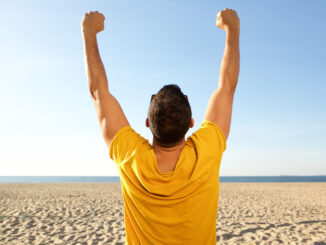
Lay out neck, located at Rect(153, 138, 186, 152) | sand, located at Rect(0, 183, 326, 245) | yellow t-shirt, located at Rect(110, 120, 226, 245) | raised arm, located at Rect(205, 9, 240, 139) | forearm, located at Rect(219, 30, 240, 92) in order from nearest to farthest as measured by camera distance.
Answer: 1. yellow t-shirt, located at Rect(110, 120, 226, 245)
2. neck, located at Rect(153, 138, 186, 152)
3. raised arm, located at Rect(205, 9, 240, 139)
4. forearm, located at Rect(219, 30, 240, 92)
5. sand, located at Rect(0, 183, 326, 245)

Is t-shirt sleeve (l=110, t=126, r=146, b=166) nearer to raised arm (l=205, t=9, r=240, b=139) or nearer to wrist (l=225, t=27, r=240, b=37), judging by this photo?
raised arm (l=205, t=9, r=240, b=139)

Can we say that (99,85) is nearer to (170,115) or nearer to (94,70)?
(94,70)

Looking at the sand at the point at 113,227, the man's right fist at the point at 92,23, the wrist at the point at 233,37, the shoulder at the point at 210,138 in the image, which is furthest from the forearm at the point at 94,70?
the sand at the point at 113,227

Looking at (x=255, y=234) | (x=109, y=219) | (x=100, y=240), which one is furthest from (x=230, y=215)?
(x=100, y=240)

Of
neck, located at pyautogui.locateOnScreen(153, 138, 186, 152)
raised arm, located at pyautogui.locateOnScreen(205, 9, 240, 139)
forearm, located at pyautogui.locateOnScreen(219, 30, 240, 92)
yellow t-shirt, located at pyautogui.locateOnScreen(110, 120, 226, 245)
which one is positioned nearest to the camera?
Result: yellow t-shirt, located at pyautogui.locateOnScreen(110, 120, 226, 245)

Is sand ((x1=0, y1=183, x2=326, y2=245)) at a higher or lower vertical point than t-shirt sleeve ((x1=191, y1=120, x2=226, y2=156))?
lower

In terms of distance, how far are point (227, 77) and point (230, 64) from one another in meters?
0.09

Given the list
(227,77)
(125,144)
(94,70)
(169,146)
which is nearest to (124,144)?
(125,144)

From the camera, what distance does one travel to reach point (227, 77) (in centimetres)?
144

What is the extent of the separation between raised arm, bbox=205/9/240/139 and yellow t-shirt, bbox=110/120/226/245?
153 mm

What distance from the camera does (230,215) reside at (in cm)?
1003

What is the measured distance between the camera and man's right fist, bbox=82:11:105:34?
1561mm

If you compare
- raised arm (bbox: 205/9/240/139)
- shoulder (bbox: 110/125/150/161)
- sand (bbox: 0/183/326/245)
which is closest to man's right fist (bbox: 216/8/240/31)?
raised arm (bbox: 205/9/240/139)

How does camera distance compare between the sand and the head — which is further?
the sand
